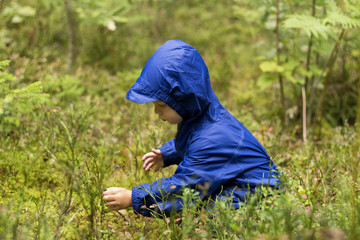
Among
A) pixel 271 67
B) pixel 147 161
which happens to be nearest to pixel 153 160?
pixel 147 161

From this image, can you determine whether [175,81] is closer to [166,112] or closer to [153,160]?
[166,112]

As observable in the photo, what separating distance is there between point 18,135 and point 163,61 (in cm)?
178

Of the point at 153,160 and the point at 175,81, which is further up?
the point at 175,81

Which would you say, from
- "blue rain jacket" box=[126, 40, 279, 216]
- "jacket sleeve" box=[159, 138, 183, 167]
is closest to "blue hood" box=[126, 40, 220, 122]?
"blue rain jacket" box=[126, 40, 279, 216]

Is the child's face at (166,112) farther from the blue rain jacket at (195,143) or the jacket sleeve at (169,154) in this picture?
the jacket sleeve at (169,154)

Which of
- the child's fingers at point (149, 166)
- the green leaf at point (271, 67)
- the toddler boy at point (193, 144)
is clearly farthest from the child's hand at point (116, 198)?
the green leaf at point (271, 67)

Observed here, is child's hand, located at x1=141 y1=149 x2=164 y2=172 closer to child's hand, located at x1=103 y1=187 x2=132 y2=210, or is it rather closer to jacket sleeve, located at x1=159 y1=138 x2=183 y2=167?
jacket sleeve, located at x1=159 y1=138 x2=183 y2=167

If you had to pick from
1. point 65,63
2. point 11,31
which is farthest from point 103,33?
point 11,31

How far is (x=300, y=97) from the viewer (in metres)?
4.37

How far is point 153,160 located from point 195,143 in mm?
665

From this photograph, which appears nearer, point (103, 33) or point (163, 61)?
point (163, 61)

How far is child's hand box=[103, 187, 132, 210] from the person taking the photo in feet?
6.77

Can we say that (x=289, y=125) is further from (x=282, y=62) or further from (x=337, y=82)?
(x=337, y=82)

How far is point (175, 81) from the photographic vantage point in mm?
2104
